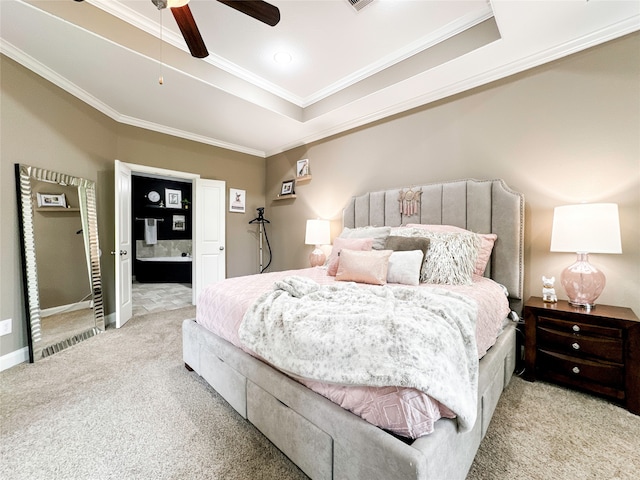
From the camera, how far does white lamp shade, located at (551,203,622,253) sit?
178cm

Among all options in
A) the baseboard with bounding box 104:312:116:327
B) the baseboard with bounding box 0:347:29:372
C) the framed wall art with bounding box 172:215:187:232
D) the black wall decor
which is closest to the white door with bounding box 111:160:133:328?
the baseboard with bounding box 104:312:116:327

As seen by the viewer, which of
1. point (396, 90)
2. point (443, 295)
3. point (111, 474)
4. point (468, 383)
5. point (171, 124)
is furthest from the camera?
point (171, 124)

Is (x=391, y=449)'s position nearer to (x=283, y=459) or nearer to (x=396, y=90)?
(x=283, y=459)

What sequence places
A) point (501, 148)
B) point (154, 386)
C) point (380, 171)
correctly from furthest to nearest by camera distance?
1. point (380, 171)
2. point (501, 148)
3. point (154, 386)

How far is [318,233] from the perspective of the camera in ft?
12.5

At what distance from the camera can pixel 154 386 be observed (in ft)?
6.58

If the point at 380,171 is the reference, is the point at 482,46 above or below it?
above

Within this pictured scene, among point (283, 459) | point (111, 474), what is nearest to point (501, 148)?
point (283, 459)

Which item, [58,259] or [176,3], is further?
[58,259]

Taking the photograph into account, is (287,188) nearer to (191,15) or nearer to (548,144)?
(191,15)

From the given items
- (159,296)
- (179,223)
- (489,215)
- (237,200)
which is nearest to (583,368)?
(489,215)

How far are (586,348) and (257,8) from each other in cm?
311

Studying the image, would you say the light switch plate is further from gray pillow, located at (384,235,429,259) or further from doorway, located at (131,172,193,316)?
gray pillow, located at (384,235,429,259)

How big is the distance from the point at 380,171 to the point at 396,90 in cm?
92
